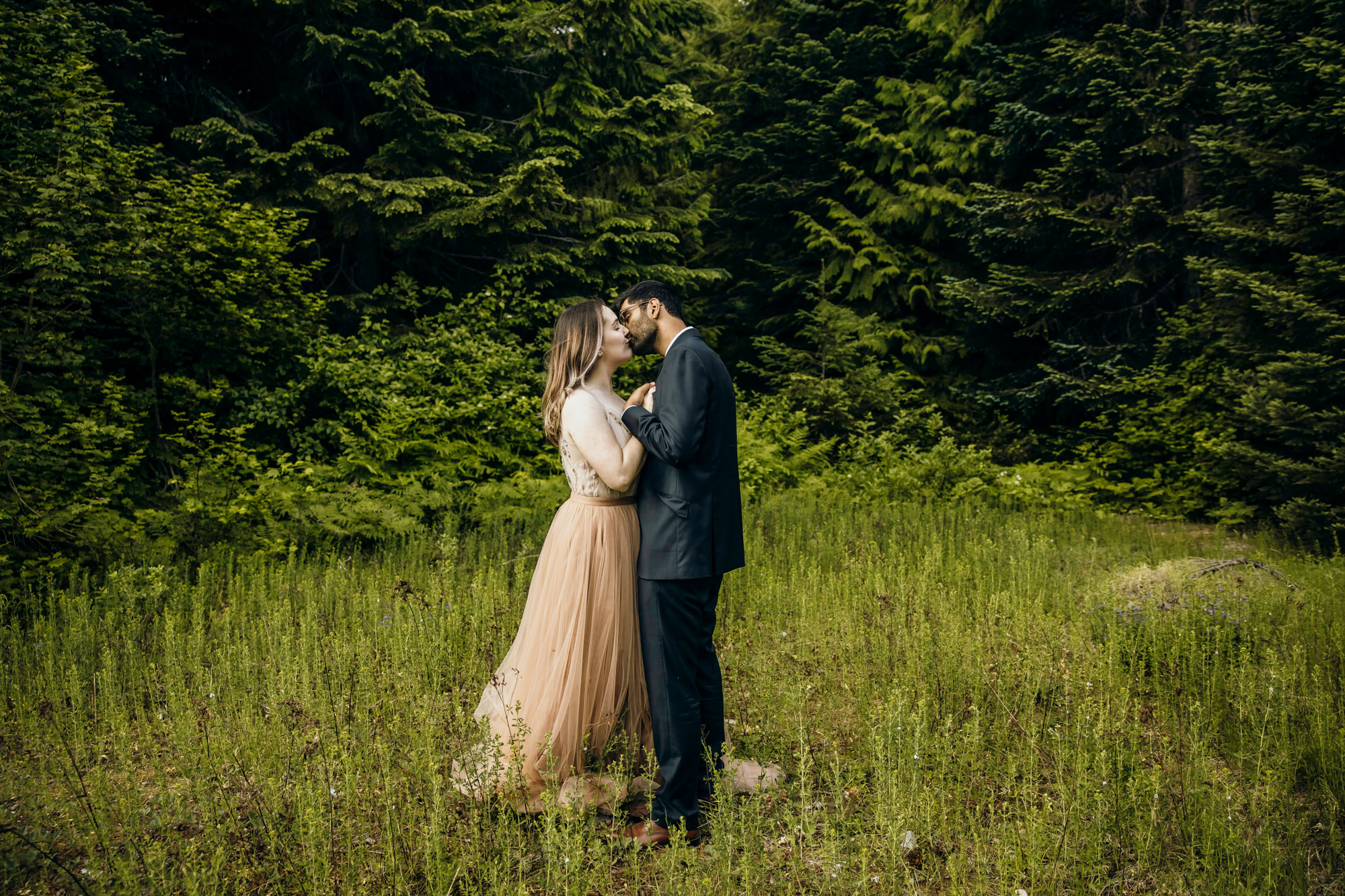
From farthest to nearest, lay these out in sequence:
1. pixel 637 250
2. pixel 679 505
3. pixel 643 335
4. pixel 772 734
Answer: pixel 637 250 → pixel 772 734 → pixel 643 335 → pixel 679 505

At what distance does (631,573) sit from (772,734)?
1.26m

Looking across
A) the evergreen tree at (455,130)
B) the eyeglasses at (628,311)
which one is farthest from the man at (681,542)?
the evergreen tree at (455,130)

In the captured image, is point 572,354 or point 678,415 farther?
point 572,354

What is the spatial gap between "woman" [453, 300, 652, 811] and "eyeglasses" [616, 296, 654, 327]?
7 cm

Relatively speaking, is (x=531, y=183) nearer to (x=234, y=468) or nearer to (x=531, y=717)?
(x=234, y=468)

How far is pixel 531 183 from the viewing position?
443 inches

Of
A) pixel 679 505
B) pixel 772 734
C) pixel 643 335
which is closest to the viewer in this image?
pixel 679 505

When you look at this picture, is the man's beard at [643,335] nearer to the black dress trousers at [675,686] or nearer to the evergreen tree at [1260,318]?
the black dress trousers at [675,686]

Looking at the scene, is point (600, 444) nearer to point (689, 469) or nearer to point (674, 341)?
point (689, 469)

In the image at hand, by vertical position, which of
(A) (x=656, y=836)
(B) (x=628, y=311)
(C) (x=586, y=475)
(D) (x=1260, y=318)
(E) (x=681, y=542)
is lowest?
(A) (x=656, y=836)

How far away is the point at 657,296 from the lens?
3.48 meters

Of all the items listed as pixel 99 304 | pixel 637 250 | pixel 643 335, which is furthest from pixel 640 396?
pixel 637 250

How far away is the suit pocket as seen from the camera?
128 inches

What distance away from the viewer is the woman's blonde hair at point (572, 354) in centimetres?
360
